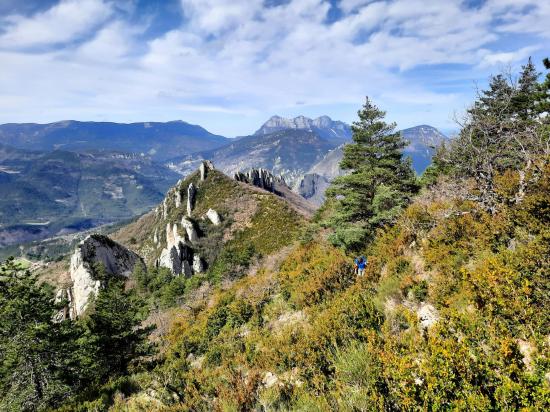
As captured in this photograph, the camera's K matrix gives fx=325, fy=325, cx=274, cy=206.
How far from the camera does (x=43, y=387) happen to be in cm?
→ 1822

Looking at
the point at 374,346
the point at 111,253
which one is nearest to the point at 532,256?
the point at 374,346

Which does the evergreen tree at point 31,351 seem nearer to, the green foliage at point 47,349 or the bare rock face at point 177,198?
the green foliage at point 47,349

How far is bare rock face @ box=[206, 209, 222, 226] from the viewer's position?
89.6 meters

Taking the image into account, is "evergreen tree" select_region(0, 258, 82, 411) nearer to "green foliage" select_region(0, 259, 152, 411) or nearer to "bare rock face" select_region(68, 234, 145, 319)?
"green foliage" select_region(0, 259, 152, 411)

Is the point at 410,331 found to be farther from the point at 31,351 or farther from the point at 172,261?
the point at 172,261

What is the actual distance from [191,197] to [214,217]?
1825cm

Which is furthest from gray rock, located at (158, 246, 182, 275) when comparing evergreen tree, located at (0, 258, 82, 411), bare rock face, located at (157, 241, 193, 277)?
evergreen tree, located at (0, 258, 82, 411)

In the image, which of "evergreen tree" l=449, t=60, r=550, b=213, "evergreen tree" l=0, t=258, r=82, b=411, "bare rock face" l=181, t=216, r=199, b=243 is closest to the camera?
"evergreen tree" l=449, t=60, r=550, b=213

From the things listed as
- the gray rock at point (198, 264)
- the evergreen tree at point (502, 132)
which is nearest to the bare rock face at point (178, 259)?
the gray rock at point (198, 264)

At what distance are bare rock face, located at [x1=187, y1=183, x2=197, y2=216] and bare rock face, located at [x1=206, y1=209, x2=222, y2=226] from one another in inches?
440

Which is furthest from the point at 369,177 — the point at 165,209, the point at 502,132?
the point at 165,209

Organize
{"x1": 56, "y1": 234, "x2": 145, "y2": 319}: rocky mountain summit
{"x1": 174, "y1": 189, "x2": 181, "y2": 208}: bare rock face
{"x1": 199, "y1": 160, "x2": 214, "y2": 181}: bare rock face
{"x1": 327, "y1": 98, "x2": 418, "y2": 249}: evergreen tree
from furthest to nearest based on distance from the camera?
{"x1": 199, "y1": 160, "x2": 214, "y2": 181}: bare rock face < {"x1": 174, "y1": 189, "x2": 181, "y2": 208}: bare rock face < {"x1": 56, "y1": 234, "x2": 145, "y2": 319}: rocky mountain summit < {"x1": 327, "y1": 98, "x2": 418, "y2": 249}: evergreen tree

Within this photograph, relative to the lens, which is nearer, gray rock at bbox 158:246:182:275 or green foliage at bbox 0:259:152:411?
green foliage at bbox 0:259:152:411

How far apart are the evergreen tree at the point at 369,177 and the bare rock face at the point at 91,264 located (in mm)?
52035
